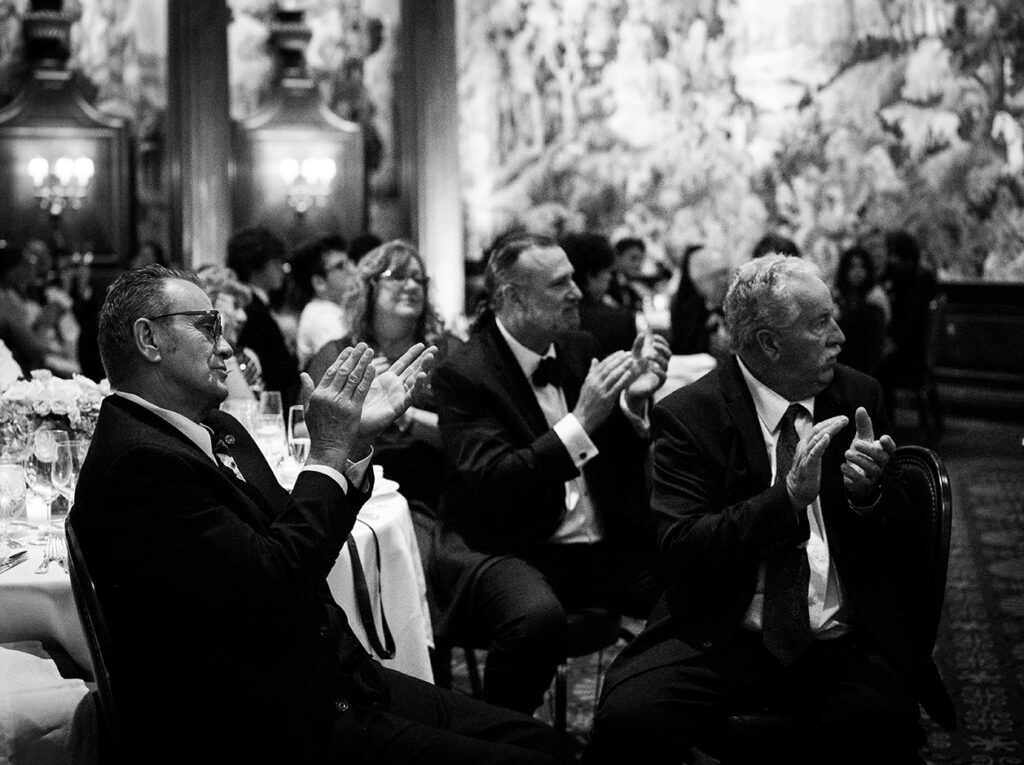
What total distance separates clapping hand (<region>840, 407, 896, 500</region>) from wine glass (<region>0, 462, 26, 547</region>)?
185cm

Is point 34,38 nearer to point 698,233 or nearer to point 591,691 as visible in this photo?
point 698,233

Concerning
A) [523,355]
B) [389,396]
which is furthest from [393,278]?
[389,396]

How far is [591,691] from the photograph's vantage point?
4.62 meters

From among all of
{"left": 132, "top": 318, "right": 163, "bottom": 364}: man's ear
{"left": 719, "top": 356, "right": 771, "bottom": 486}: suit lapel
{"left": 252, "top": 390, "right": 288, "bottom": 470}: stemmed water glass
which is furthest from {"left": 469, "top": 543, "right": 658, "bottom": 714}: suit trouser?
{"left": 132, "top": 318, "right": 163, "bottom": 364}: man's ear

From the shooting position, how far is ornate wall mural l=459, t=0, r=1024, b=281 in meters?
11.5

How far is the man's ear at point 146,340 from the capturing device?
8.10ft

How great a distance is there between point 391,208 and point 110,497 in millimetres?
10003

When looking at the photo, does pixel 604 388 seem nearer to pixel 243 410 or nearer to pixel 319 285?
pixel 243 410

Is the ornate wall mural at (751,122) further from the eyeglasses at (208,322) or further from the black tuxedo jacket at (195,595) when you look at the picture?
the black tuxedo jacket at (195,595)

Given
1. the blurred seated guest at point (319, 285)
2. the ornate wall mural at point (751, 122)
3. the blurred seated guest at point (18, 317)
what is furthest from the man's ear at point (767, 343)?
the ornate wall mural at point (751, 122)

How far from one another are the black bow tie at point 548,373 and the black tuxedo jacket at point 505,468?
47 mm

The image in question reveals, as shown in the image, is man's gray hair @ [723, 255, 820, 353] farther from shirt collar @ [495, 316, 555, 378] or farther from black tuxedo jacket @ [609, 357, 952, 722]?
shirt collar @ [495, 316, 555, 378]

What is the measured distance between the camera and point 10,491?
3.25 metres

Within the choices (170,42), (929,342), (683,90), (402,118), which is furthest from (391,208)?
(929,342)
